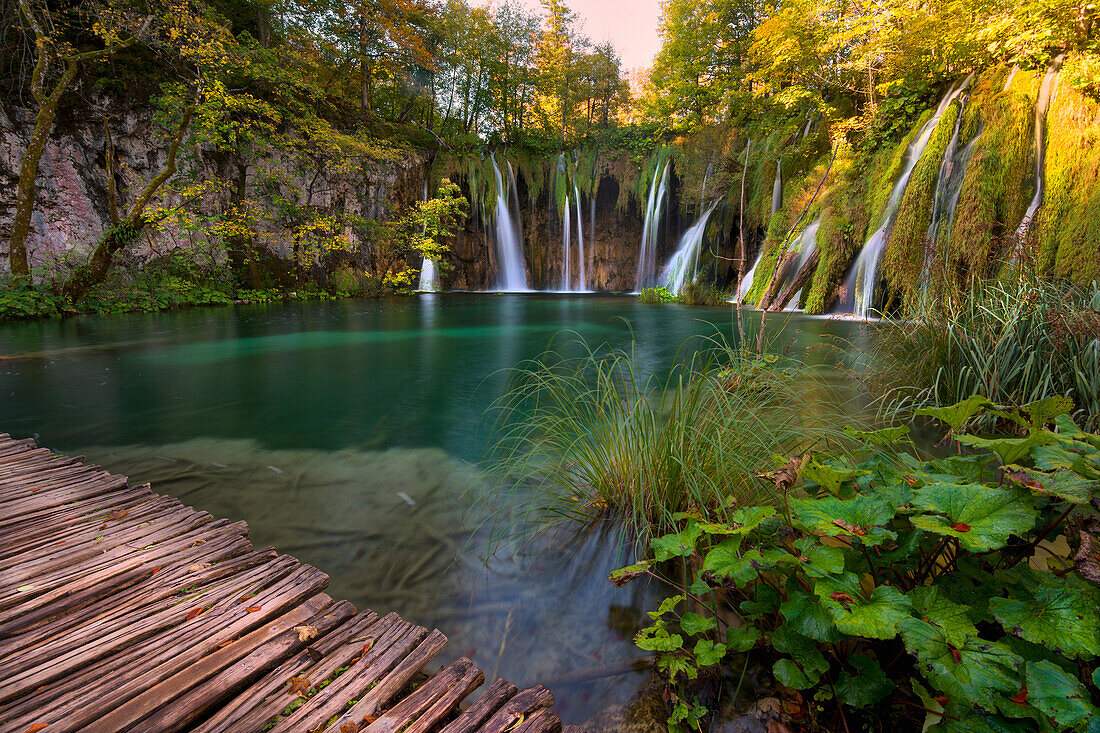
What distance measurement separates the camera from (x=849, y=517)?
1.04m

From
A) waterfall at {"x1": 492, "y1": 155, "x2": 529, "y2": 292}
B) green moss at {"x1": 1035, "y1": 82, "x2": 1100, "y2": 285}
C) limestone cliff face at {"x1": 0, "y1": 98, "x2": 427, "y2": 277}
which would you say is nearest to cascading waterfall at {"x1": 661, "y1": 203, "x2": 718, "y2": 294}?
waterfall at {"x1": 492, "y1": 155, "x2": 529, "y2": 292}

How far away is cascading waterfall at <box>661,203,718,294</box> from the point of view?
1480 centimetres

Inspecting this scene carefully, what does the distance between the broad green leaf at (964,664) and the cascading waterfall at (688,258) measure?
14.6 meters

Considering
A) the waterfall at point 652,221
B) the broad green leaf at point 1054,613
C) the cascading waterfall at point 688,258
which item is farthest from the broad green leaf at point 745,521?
the waterfall at point 652,221

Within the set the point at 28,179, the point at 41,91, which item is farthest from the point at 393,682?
the point at 41,91

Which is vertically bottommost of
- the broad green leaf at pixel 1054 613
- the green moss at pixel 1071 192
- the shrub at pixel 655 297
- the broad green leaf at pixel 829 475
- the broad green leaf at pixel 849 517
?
the broad green leaf at pixel 1054 613

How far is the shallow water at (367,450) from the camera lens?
1.70 m

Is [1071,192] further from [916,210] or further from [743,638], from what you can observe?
[743,638]

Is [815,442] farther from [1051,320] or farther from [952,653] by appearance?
[1051,320]

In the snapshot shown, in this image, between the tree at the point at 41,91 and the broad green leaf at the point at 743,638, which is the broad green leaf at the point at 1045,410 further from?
the tree at the point at 41,91

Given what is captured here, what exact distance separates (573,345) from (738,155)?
10763 mm

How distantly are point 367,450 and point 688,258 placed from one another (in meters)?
14.0

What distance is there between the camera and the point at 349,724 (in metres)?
1.12

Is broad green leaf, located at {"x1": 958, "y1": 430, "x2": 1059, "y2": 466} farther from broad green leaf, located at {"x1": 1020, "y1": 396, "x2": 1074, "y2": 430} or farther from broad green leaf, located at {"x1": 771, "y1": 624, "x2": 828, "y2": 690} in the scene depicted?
broad green leaf, located at {"x1": 771, "y1": 624, "x2": 828, "y2": 690}
